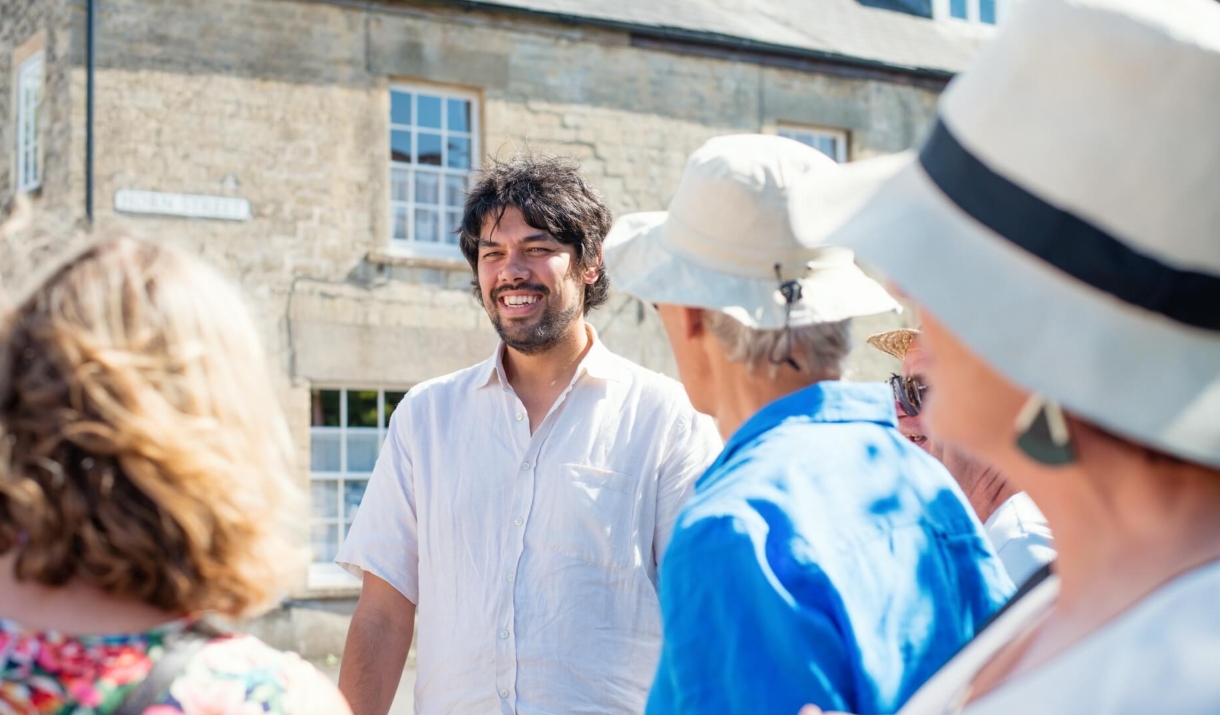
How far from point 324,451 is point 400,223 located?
2532 millimetres

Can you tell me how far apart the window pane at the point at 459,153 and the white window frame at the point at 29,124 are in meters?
4.09

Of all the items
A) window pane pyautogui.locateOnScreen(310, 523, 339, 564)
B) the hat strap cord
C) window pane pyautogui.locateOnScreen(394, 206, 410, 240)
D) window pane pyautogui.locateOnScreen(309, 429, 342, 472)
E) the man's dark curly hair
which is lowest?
window pane pyautogui.locateOnScreen(310, 523, 339, 564)

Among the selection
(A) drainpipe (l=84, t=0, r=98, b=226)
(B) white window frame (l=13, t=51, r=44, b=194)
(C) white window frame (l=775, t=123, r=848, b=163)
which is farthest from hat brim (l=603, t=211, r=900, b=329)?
(C) white window frame (l=775, t=123, r=848, b=163)

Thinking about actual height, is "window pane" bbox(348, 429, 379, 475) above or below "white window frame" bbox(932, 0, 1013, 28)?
below

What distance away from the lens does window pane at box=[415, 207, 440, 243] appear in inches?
535

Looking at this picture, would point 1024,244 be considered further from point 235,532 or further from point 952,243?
point 235,532

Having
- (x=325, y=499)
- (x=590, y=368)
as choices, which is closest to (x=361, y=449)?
(x=325, y=499)

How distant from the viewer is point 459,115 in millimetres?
13734

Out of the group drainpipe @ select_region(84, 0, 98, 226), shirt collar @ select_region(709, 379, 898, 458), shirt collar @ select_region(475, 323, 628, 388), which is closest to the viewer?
shirt collar @ select_region(709, 379, 898, 458)

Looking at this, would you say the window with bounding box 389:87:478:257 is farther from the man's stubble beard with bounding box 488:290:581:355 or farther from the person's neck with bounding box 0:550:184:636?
the person's neck with bounding box 0:550:184:636

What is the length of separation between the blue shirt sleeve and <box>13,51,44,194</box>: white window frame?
40.9ft

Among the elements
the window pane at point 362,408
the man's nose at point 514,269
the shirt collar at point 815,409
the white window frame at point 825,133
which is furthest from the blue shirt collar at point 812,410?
the white window frame at point 825,133

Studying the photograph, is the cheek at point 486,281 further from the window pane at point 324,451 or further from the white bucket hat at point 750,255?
the window pane at point 324,451

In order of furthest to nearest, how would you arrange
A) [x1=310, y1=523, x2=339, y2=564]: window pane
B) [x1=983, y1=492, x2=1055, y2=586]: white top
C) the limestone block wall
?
1. [x1=310, y1=523, x2=339, y2=564]: window pane
2. the limestone block wall
3. [x1=983, y1=492, x2=1055, y2=586]: white top
